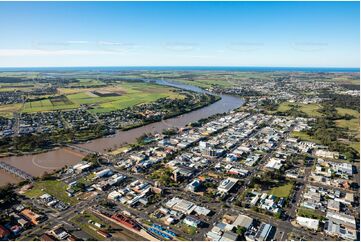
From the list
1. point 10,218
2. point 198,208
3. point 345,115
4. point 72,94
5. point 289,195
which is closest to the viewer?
point 10,218

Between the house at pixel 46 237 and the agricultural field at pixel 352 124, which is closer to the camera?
the house at pixel 46 237

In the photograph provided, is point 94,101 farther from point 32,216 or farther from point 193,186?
point 32,216

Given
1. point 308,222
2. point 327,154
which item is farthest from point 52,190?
point 327,154

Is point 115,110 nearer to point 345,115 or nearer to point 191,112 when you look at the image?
point 191,112

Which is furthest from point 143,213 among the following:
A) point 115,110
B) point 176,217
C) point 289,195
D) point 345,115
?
point 345,115

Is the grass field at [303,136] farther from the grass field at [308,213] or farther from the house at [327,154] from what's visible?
the grass field at [308,213]

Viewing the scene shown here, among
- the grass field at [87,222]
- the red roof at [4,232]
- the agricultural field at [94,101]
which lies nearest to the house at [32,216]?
the red roof at [4,232]
